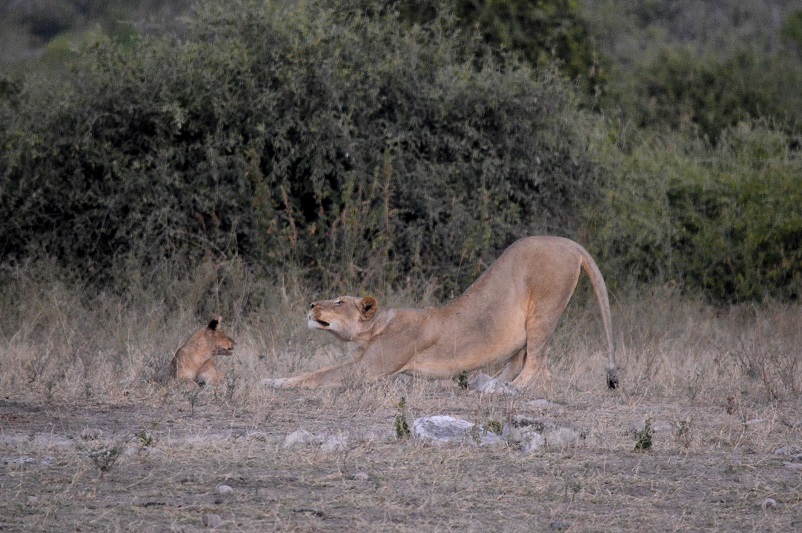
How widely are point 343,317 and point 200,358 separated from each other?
3.40ft

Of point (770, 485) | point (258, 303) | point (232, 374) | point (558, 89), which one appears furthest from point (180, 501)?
point (558, 89)

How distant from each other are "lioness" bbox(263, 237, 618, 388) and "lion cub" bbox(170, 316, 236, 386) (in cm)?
41

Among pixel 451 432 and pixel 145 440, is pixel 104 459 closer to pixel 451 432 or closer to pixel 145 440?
pixel 145 440

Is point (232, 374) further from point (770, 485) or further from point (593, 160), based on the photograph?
point (593, 160)

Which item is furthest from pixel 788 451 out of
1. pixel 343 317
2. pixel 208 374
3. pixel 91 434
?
pixel 208 374

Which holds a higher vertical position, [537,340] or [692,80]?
[537,340]

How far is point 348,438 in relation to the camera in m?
5.78

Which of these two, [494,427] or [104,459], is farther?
[494,427]

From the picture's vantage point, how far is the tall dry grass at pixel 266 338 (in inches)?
302

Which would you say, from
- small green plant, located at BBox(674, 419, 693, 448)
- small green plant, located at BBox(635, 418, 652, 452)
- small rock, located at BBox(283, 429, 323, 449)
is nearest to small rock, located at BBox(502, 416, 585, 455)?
small green plant, located at BBox(635, 418, 652, 452)

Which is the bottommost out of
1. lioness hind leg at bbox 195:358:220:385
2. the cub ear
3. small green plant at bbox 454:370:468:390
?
lioness hind leg at bbox 195:358:220:385

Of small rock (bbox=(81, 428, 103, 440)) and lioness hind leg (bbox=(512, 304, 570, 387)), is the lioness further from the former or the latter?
small rock (bbox=(81, 428, 103, 440))

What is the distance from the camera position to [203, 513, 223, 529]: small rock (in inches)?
164

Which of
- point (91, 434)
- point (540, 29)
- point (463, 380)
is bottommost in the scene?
point (540, 29)
